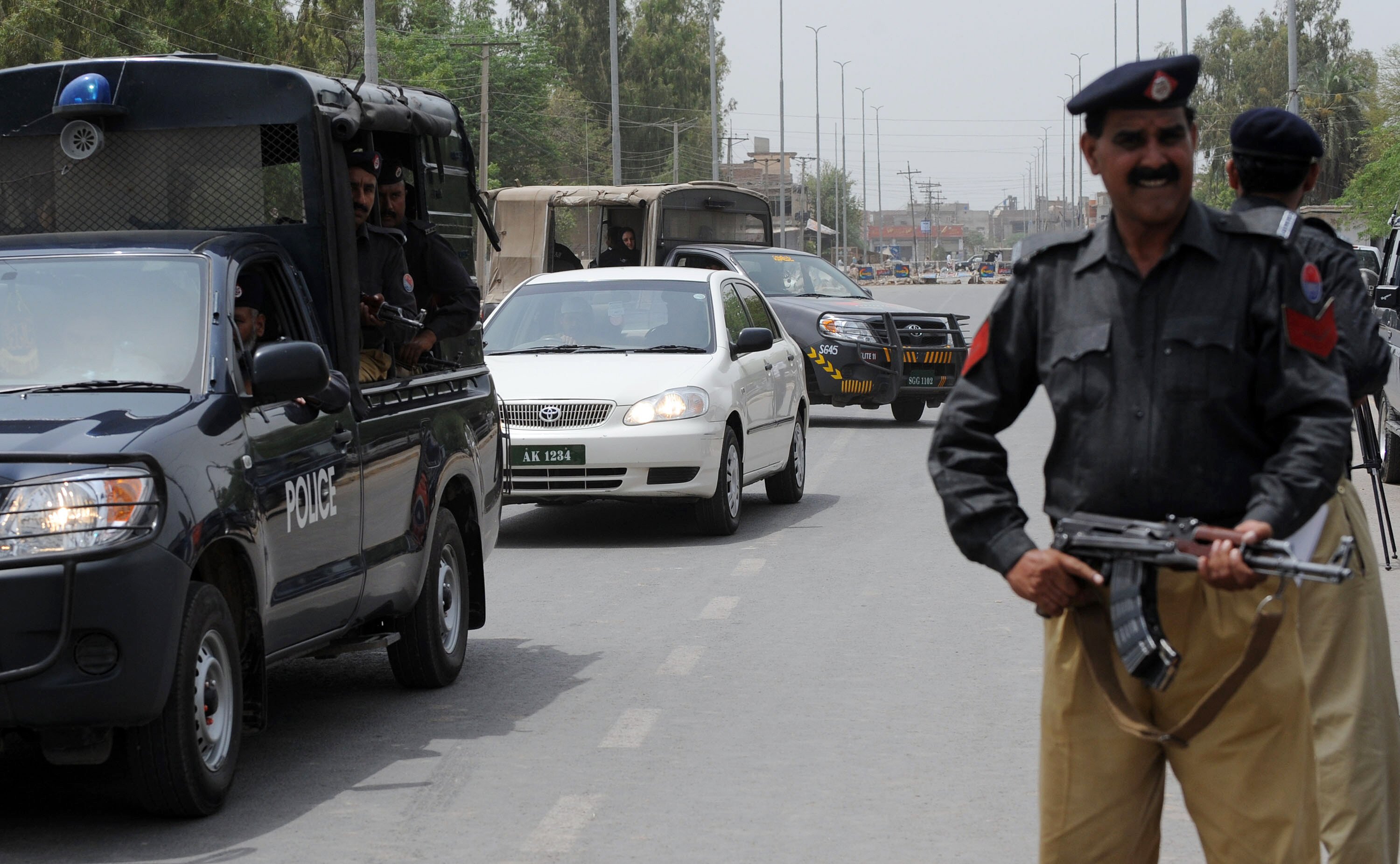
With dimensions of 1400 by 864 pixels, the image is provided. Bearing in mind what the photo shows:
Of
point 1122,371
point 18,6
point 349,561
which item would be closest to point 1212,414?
point 1122,371

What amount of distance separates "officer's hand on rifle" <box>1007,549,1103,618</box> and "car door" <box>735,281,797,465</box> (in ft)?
30.4

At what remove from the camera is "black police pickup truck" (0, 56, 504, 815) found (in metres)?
5.20

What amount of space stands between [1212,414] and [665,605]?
6329mm

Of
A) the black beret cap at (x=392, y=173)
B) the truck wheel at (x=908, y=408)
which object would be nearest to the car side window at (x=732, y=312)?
the black beret cap at (x=392, y=173)

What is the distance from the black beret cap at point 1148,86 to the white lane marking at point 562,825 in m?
2.80

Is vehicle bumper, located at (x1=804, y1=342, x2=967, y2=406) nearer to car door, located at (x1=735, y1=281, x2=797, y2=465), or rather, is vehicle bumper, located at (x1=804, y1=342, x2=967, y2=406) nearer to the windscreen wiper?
car door, located at (x1=735, y1=281, x2=797, y2=465)

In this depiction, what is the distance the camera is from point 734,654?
8242 mm

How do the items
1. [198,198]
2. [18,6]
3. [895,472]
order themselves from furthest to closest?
[18,6] → [895,472] → [198,198]

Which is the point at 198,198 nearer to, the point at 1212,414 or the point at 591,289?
the point at 1212,414

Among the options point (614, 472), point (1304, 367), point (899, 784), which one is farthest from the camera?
point (614, 472)

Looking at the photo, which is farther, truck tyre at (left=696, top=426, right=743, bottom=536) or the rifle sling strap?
truck tyre at (left=696, top=426, right=743, bottom=536)

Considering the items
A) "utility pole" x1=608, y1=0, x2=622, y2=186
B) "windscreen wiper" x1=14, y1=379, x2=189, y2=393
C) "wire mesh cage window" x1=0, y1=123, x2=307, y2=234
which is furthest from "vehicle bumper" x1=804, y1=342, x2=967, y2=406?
"utility pole" x1=608, y1=0, x2=622, y2=186

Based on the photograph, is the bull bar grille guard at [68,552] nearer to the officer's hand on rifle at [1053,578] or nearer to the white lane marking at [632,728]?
the white lane marking at [632,728]

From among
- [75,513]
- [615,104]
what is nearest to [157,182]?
[75,513]
